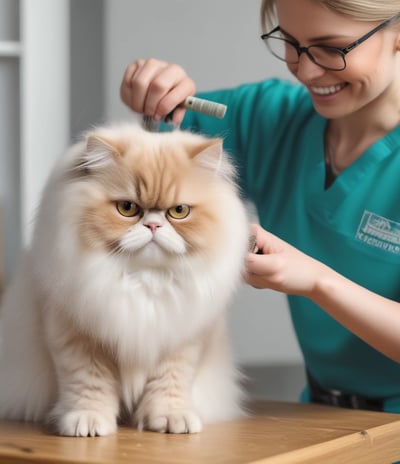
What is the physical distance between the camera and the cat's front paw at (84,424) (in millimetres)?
997

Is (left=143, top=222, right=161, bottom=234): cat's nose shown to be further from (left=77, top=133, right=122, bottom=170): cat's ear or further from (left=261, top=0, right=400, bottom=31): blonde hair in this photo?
(left=261, top=0, right=400, bottom=31): blonde hair

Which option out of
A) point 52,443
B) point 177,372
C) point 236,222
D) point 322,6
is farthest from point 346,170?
point 52,443

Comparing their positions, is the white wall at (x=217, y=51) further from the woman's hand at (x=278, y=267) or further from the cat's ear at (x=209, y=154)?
the cat's ear at (x=209, y=154)

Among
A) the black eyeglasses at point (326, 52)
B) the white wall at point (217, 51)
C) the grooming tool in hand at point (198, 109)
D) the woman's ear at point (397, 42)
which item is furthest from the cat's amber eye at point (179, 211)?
the white wall at point (217, 51)

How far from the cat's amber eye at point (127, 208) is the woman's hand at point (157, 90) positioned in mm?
365

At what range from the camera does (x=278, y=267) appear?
1.10 m

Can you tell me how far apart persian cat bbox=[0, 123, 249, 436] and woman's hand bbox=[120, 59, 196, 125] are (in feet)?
0.66

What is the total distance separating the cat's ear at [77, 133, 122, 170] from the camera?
3.15ft

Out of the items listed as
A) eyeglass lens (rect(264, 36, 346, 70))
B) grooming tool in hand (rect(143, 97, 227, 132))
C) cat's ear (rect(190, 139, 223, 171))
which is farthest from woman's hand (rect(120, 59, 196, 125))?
cat's ear (rect(190, 139, 223, 171))

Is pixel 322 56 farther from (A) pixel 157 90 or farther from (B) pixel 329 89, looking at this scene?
(A) pixel 157 90

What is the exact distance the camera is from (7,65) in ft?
6.84

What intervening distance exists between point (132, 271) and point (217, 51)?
119 cm

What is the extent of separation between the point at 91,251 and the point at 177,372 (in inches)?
9.0

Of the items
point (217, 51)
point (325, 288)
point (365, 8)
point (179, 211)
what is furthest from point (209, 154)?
point (217, 51)
